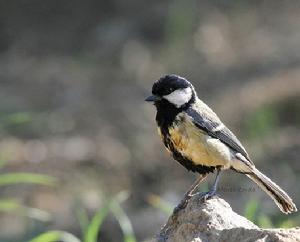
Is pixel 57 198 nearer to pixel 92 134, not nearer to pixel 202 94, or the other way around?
pixel 92 134

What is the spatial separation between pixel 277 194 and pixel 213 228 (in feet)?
3.34

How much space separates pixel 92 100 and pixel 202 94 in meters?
1.40

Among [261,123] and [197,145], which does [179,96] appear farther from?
[261,123]

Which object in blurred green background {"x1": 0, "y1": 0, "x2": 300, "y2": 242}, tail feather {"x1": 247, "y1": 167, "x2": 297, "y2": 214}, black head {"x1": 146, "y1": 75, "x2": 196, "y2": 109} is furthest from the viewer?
blurred green background {"x1": 0, "y1": 0, "x2": 300, "y2": 242}

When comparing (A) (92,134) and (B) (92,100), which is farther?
(B) (92,100)

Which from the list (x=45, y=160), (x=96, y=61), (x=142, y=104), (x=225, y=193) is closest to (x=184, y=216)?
Answer: (x=225, y=193)

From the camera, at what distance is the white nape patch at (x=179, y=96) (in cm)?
543

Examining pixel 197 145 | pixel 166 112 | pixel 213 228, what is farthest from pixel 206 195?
pixel 166 112

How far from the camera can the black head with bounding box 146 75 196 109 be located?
5414 millimetres

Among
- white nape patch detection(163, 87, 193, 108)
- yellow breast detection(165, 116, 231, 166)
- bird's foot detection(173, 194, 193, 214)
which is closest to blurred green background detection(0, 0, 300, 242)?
yellow breast detection(165, 116, 231, 166)

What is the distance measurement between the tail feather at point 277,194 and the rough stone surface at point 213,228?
0.64 m

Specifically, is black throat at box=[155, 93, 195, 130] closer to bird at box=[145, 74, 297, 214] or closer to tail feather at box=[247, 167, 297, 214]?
bird at box=[145, 74, 297, 214]

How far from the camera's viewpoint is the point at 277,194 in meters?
5.36

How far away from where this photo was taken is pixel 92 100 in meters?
12.2
